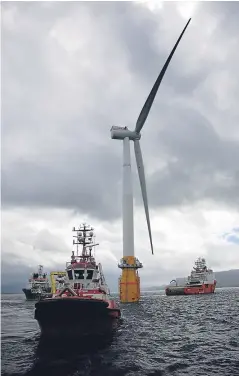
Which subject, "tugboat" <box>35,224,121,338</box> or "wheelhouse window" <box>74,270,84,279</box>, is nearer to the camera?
"tugboat" <box>35,224,121,338</box>

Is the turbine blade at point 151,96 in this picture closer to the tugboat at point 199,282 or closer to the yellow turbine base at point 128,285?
the yellow turbine base at point 128,285

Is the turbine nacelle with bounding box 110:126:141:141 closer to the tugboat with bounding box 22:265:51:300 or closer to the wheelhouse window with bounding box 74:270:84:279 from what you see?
the wheelhouse window with bounding box 74:270:84:279

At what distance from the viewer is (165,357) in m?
23.1

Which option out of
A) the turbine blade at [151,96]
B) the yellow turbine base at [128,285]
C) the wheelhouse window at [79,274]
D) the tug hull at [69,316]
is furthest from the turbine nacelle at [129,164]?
the tug hull at [69,316]

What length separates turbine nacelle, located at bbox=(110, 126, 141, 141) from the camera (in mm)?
93750

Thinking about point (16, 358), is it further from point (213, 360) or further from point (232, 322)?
point (232, 322)

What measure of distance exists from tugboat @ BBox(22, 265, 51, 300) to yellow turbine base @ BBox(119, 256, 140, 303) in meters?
66.6

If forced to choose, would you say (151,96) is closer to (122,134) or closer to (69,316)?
(122,134)

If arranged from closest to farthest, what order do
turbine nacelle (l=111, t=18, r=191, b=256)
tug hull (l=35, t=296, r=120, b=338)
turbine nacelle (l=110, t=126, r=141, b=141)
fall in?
tug hull (l=35, t=296, r=120, b=338), turbine nacelle (l=111, t=18, r=191, b=256), turbine nacelle (l=110, t=126, r=141, b=141)

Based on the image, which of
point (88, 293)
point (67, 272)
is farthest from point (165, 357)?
point (67, 272)

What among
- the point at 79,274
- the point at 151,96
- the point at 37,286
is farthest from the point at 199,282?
the point at 79,274

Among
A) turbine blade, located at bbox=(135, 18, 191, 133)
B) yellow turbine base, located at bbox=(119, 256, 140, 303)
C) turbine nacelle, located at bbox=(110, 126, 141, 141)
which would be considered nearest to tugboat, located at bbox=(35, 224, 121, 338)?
turbine blade, located at bbox=(135, 18, 191, 133)

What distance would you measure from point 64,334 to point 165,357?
9415 millimetres

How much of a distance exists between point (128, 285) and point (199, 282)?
73.8 metres
